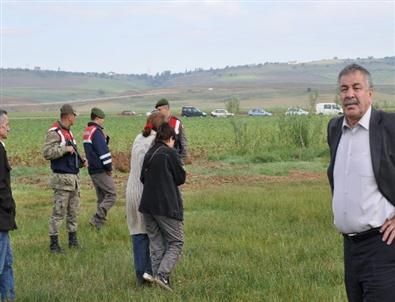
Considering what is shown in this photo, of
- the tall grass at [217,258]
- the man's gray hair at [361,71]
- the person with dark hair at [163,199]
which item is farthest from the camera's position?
the person with dark hair at [163,199]

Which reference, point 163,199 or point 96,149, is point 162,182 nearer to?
point 163,199

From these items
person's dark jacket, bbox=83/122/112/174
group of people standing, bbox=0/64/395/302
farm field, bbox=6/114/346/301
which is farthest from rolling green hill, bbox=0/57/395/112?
group of people standing, bbox=0/64/395/302

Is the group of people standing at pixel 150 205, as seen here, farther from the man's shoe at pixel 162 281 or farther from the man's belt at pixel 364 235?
the man's belt at pixel 364 235

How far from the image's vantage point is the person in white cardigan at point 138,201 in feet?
23.3

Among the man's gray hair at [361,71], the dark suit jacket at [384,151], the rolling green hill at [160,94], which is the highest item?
the man's gray hair at [361,71]

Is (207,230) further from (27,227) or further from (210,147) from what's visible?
(210,147)

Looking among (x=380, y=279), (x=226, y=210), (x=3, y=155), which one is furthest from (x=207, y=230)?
(x=380, y=279)

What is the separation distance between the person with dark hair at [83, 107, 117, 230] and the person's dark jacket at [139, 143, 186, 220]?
3492 mm

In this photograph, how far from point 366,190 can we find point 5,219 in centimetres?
377

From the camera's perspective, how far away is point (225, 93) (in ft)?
500

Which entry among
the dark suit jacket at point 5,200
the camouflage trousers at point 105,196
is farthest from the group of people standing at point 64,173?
the dark suit jacket at point 5,200

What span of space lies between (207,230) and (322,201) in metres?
3.13

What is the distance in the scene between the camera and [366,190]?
3.97 meters

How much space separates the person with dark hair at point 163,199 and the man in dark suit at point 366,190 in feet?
9.63
